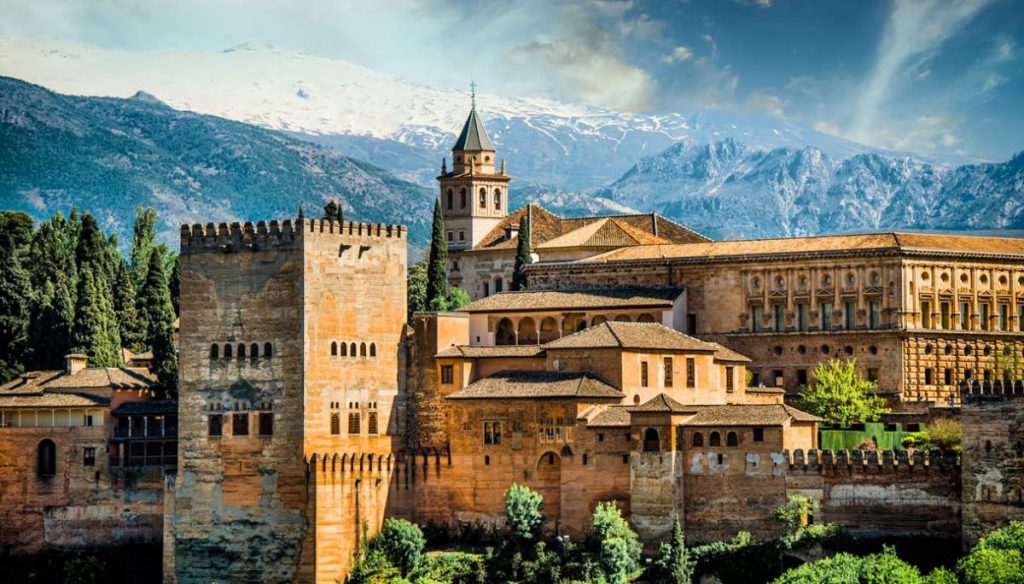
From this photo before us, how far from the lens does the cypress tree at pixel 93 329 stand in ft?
278

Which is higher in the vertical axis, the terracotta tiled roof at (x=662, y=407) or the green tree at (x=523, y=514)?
the terracotta tiled roof at (x=662, y=407)

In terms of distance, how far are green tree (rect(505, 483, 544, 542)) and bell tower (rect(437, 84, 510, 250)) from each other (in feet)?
136

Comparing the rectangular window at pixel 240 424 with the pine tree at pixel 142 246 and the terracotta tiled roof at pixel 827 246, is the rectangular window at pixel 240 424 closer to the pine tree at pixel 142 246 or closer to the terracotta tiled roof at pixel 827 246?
the terracotta tiled roof at pixel 827 246

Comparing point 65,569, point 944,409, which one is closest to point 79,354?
point 65,569

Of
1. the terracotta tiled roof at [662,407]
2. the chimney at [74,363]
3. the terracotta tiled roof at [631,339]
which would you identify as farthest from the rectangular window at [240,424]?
the terracotta tiled roof at [662,407]

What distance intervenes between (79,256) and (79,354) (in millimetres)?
16267

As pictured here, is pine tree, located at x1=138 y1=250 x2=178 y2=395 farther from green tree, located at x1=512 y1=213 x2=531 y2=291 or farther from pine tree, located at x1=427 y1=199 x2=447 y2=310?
green tree, located at x1=512 y1=213 x2=531 y2=291

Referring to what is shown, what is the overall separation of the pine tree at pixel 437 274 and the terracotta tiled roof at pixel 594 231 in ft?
16.8

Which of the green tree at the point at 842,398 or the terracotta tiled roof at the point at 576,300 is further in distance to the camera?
the terracotta tiled roof at the point at 576,300

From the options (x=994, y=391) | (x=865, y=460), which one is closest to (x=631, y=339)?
(x=865, y=460)

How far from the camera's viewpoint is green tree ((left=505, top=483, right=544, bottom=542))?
66.8m

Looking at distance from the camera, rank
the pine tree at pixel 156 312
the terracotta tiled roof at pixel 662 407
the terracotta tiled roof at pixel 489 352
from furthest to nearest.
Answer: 1. the pine tree at pixel 156 312
2. the terracotta tiled roof at pixel 489 352
3. the terracotta tiled roof at pixel 662 407

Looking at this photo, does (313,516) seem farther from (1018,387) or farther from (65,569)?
(1018,387)

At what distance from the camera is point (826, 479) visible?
64125 millimetres
